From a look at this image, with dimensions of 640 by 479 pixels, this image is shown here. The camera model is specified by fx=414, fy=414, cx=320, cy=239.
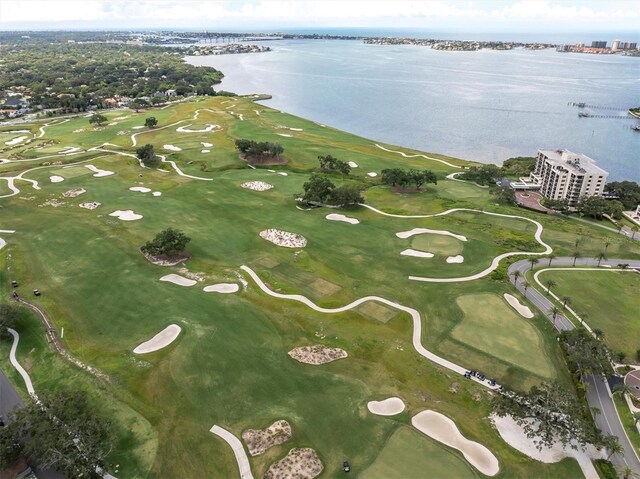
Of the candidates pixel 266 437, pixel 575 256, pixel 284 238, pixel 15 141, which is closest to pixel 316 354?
pixel 266 437

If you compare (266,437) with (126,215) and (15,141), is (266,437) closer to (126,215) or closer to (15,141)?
(126,215)

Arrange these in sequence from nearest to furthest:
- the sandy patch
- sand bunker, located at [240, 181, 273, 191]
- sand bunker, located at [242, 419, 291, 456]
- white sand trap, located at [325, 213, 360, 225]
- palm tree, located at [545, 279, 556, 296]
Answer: sand bunker, located at [242, 419, 291, 456] → palm tree, located at [545, 279, 556, 296] → white sand trap, located at [325, 213, 360, 225] → the sandy patch → sand bunker, located at [240, 181, 273, 191]

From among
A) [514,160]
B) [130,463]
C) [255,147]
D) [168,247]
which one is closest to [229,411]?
[130,463]

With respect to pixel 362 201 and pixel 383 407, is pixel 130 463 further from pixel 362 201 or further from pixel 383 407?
pixel 362 201

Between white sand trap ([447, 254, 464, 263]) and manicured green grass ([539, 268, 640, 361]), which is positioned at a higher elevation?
white sand trap ([447, 254, 464, 263])

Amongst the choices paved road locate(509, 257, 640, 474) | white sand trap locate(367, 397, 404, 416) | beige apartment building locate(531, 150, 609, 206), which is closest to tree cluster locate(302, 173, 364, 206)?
paved road locate(509, 257, 640, 474)

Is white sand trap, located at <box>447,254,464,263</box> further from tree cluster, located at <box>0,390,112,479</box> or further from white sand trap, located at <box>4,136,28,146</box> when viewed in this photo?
white sand trap, located at <box>4,136,28,146</box>
